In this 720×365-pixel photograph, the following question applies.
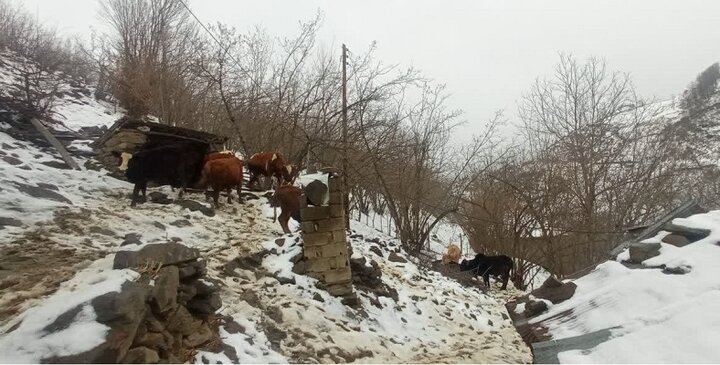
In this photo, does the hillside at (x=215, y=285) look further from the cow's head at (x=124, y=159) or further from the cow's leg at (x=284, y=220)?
the cow's head at (x=124, y=159)

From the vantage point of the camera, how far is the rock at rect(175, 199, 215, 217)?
8367 millimetres

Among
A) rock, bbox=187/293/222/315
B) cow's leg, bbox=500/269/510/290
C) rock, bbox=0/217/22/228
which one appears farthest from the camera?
cow's leg, bbox=500/269/510/290

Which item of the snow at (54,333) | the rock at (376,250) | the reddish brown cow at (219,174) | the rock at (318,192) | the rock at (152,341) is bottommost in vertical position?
the rock at (152,341)

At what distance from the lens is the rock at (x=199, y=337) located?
165 inches

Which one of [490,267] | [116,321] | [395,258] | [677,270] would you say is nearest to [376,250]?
[395,258]

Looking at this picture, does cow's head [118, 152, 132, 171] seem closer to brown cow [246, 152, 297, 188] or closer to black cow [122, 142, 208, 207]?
black cow [122, 142, 208, 207]

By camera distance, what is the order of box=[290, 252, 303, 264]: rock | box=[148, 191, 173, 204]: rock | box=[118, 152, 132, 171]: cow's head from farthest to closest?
box=[148, 191, 173, 204]: rock, box=[118, 152, 132, 171]: cow's head, box=[290, 252, 303, 264]: rock

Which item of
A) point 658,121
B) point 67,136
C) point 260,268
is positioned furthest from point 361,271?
point 658,121

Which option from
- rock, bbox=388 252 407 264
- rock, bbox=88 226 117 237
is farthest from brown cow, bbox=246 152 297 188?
rock, bbox=88 226 117 237

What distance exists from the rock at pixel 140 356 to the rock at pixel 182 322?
23.5 inches

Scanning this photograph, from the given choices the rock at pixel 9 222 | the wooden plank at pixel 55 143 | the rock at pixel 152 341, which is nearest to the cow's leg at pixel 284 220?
the rock at pixel 9 222

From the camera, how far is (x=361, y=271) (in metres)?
8.06

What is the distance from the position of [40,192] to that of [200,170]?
3369 mm

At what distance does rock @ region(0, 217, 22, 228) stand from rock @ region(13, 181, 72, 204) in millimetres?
1097
